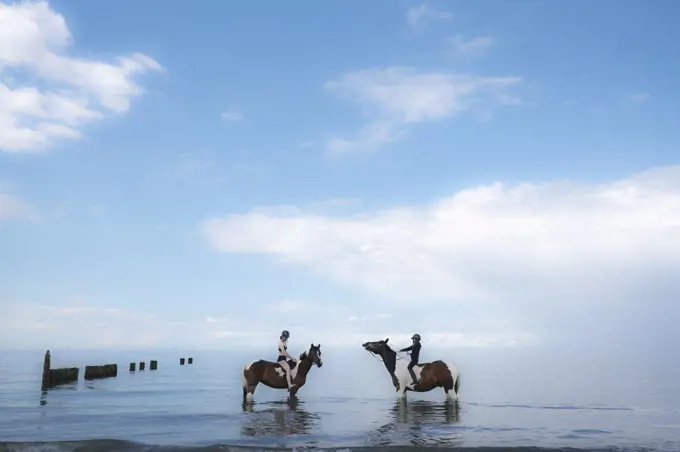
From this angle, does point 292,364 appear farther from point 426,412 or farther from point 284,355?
point 426,412

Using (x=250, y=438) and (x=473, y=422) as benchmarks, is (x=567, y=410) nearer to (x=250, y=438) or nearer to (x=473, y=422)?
(x=473, y=422)

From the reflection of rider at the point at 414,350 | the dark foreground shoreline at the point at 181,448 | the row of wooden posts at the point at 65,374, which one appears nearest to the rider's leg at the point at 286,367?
the reflection of rider at the point at 414,350

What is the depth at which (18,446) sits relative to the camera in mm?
14414

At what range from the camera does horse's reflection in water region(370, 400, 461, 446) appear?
51.0ft

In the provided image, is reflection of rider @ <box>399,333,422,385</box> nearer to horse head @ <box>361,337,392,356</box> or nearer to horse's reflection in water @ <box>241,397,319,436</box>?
horse head @ <box>361,337,392,356</box>

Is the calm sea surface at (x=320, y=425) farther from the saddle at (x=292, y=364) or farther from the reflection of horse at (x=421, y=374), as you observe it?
the saddle at (x=292, y=364)

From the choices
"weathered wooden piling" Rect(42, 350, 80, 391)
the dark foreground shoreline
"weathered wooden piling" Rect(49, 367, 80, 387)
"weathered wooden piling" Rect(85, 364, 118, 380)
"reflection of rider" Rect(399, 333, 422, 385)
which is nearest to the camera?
the dark foreground shoreline

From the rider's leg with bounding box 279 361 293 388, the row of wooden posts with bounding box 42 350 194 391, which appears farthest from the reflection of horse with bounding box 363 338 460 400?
the row of wooden posts with bounding box 42 350 194 391

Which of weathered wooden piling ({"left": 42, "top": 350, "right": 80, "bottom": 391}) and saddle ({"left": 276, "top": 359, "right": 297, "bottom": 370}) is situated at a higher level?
saddle ({"left": 276, "top": 359, "right": 297, "bottom": 370})

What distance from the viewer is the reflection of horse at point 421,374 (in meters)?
23.2

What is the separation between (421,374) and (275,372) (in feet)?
18.2

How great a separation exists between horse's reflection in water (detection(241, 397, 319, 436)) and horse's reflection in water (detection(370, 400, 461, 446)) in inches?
94.1

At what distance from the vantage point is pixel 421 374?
2316 cm

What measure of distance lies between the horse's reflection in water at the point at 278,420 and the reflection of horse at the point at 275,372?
2.72 ft
